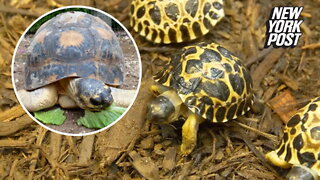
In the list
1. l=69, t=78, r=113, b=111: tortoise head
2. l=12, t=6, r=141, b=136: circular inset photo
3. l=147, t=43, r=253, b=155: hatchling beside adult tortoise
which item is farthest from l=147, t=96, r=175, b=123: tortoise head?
l=69, t=78, r=113, b=111: tortoise head

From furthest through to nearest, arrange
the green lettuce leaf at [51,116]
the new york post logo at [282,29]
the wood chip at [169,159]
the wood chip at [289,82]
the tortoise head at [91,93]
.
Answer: the new york post logo at [282,29] < the wood chip at [289,82] < the wood chip at [169,159] < the green lettuce leaf at [51,116] < the tortoise head at [91,93]

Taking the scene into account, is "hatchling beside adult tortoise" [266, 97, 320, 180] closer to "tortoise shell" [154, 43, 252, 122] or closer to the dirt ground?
the dirt ground

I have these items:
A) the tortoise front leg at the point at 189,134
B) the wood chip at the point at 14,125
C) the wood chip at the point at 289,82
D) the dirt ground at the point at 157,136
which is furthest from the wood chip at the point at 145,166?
the wood chip at the point at 289,82

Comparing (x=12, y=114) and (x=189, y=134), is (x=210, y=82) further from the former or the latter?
(x=12, y=114)

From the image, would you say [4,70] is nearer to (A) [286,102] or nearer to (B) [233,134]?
(B) [233,134]

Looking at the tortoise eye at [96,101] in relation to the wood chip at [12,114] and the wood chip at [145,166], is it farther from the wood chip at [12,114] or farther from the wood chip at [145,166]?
the wood chip at [12,114]

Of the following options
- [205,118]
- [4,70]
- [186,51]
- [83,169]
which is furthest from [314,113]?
[4,70]

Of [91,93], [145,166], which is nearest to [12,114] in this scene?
[91,93]
